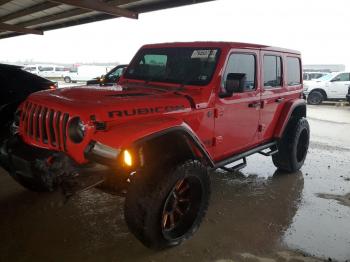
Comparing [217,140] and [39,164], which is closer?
[39,164]

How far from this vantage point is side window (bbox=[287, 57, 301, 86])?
16.2 feet

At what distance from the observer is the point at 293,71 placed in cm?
508

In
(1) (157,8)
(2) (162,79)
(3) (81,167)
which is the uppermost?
(1) (157,8)

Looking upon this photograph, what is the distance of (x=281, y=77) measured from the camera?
15.4ft

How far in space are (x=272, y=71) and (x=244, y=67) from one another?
730mm

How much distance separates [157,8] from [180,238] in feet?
18.8

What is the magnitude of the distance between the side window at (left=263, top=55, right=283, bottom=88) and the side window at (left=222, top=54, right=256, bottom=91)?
0.31 metres

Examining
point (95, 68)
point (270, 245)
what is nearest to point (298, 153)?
point (270, 245)

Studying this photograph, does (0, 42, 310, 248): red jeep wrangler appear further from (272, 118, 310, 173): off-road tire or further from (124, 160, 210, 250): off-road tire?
(272, 118, 310, 173): off-road tire

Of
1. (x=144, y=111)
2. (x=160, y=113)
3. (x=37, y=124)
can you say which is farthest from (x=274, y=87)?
(x=37, y=124)

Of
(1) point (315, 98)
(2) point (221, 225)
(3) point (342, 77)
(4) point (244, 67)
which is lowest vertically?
(2) point (221, 225)

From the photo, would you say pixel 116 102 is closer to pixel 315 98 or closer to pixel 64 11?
pixel 64 11

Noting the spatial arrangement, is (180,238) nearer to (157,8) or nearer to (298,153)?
(298,153)

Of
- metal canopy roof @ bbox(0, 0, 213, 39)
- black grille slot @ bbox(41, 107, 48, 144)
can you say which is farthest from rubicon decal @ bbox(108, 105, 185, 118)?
metal canopy roof @ bbox(0, 0, 213, 39)
